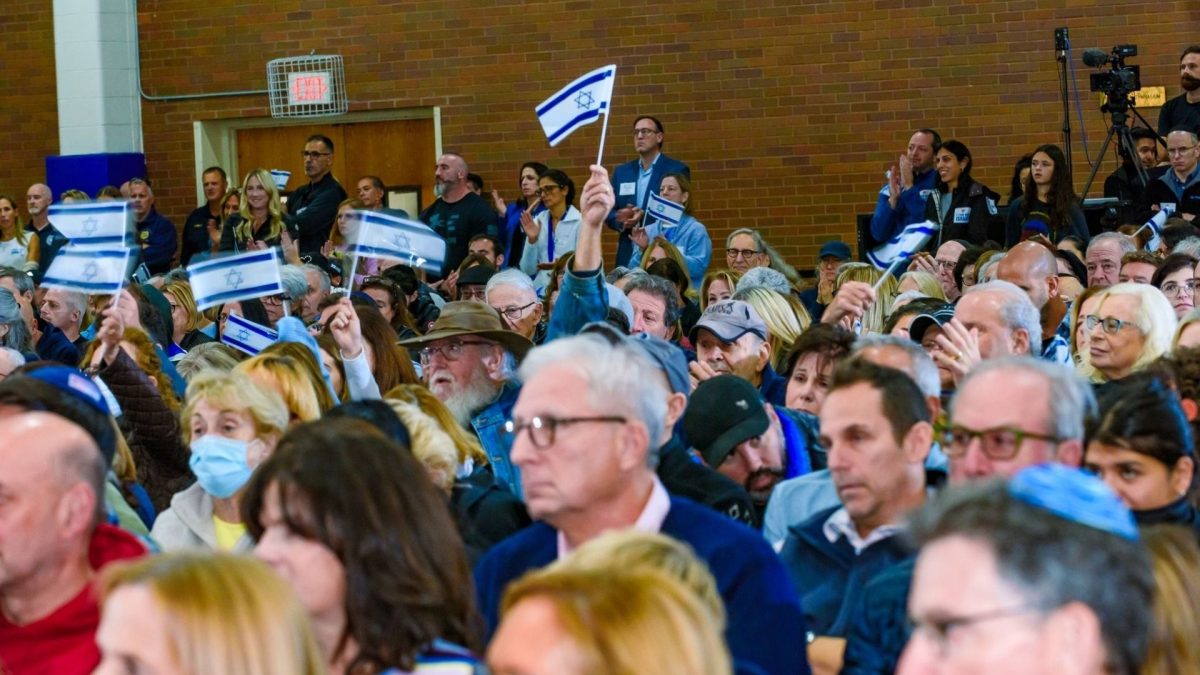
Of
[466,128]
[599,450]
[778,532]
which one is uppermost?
[466,128]

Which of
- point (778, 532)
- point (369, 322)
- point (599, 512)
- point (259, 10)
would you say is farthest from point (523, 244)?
point (599, 512)

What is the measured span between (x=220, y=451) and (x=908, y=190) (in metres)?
7.47

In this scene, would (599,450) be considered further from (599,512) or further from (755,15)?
(755,15)

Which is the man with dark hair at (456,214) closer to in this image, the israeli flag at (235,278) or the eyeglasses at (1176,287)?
the israeli flag at (235,278)

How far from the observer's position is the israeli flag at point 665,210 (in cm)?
1043

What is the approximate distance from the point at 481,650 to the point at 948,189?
8694 mm

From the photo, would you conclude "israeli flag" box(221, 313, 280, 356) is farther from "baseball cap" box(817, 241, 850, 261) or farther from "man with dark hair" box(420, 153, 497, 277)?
"baseball cap" box(817, 241, 850, 261)

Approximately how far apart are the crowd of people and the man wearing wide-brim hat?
0.5 inches

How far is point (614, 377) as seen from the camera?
10.8 feet

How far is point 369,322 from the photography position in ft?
20.0

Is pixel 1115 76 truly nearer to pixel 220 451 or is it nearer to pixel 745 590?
pixel 220 451

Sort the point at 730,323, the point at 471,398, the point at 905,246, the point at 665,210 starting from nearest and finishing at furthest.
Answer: the point at 471,398
the point at 730,323
the point at 905,246
the point at 665,210

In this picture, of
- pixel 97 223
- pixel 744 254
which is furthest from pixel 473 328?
pixel 744 254

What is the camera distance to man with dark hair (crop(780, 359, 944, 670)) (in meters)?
3.55
